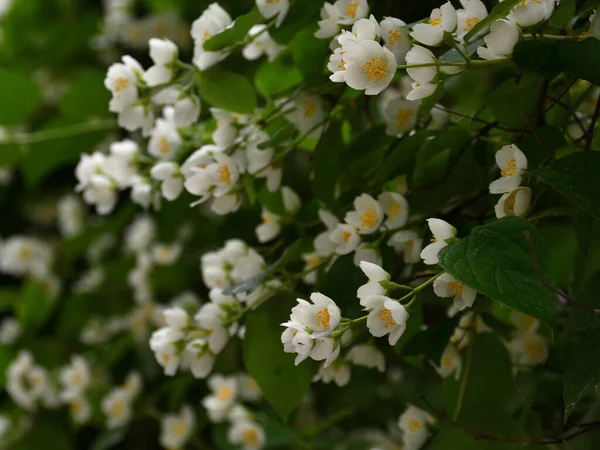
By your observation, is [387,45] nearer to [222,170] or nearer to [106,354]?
[222,170]

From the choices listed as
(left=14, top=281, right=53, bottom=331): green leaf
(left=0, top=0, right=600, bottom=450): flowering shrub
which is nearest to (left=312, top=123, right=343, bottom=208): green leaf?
(left=0, top=0, right=600, bottom=450): flowering shrub

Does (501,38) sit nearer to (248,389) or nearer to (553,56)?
(553,56)

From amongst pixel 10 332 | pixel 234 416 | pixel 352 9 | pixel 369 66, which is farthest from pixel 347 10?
pixel 10 332

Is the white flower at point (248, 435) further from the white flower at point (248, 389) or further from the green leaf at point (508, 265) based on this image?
the green leaf at point (508, 265)

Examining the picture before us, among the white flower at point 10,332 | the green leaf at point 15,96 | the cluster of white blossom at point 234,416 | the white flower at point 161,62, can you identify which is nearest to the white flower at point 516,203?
the white flower at point 161,62

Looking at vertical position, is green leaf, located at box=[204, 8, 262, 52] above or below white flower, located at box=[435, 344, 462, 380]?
above

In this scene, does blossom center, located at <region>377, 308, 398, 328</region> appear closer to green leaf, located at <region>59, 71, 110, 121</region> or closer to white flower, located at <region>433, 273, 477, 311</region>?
white flower, located at <region>433, 273, 477, 311</region>
